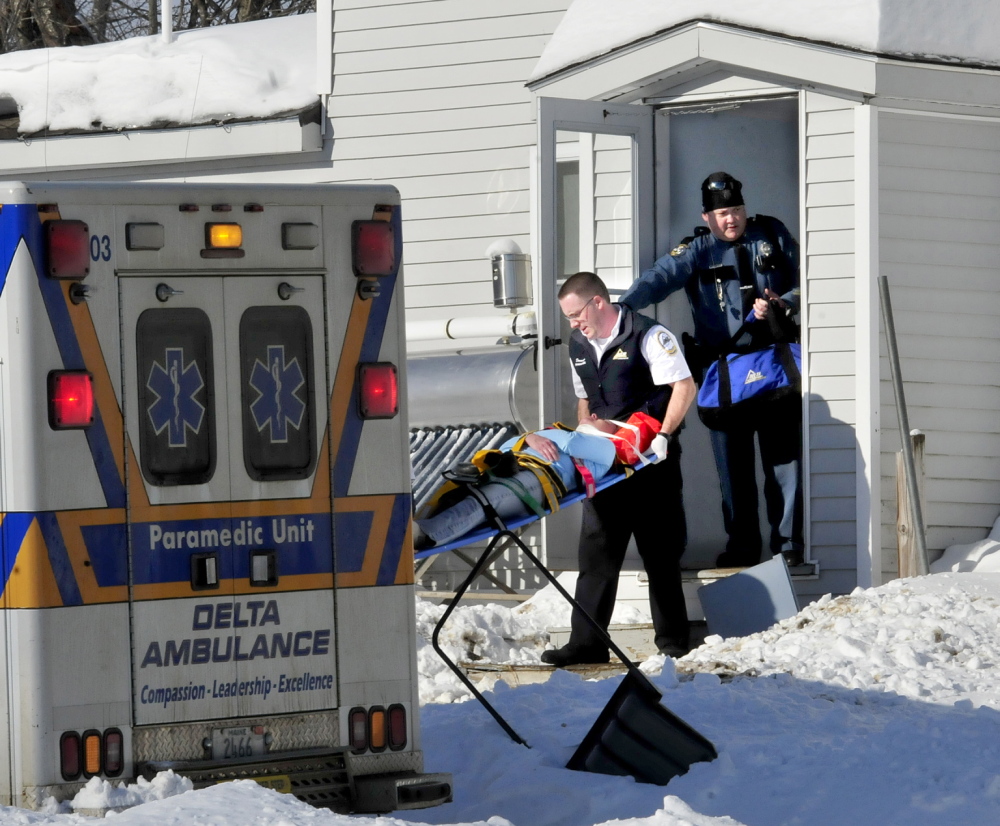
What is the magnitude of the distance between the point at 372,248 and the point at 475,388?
212 inches

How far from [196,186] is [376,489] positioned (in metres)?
1.14

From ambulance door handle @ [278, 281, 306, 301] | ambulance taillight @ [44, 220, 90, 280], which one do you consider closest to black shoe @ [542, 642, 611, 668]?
ambulance door handle @ [278, 281, 306, 301]

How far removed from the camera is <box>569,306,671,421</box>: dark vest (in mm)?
8070

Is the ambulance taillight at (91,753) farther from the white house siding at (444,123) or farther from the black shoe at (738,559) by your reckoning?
the white house siding at (444,123)

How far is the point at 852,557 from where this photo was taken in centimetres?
908

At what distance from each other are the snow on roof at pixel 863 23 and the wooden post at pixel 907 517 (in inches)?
86.5

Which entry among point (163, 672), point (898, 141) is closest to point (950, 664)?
point (898, 141)

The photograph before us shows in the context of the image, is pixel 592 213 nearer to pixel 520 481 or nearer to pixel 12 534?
pixel 520 481

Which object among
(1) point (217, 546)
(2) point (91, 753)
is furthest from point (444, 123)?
(2) point (91, 753)

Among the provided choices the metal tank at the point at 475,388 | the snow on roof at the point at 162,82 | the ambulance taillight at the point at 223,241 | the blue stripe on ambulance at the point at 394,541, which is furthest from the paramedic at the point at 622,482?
the snow on roof at the point at 162,82

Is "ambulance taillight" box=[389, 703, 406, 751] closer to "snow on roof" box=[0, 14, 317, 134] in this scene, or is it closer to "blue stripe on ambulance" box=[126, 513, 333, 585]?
"blue stripe on ambulance" box=[126, 513, 333, 585]

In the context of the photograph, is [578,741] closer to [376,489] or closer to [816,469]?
[376,489]


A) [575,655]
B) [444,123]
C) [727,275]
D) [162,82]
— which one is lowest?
[575,655]

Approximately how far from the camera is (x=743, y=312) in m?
9.50
